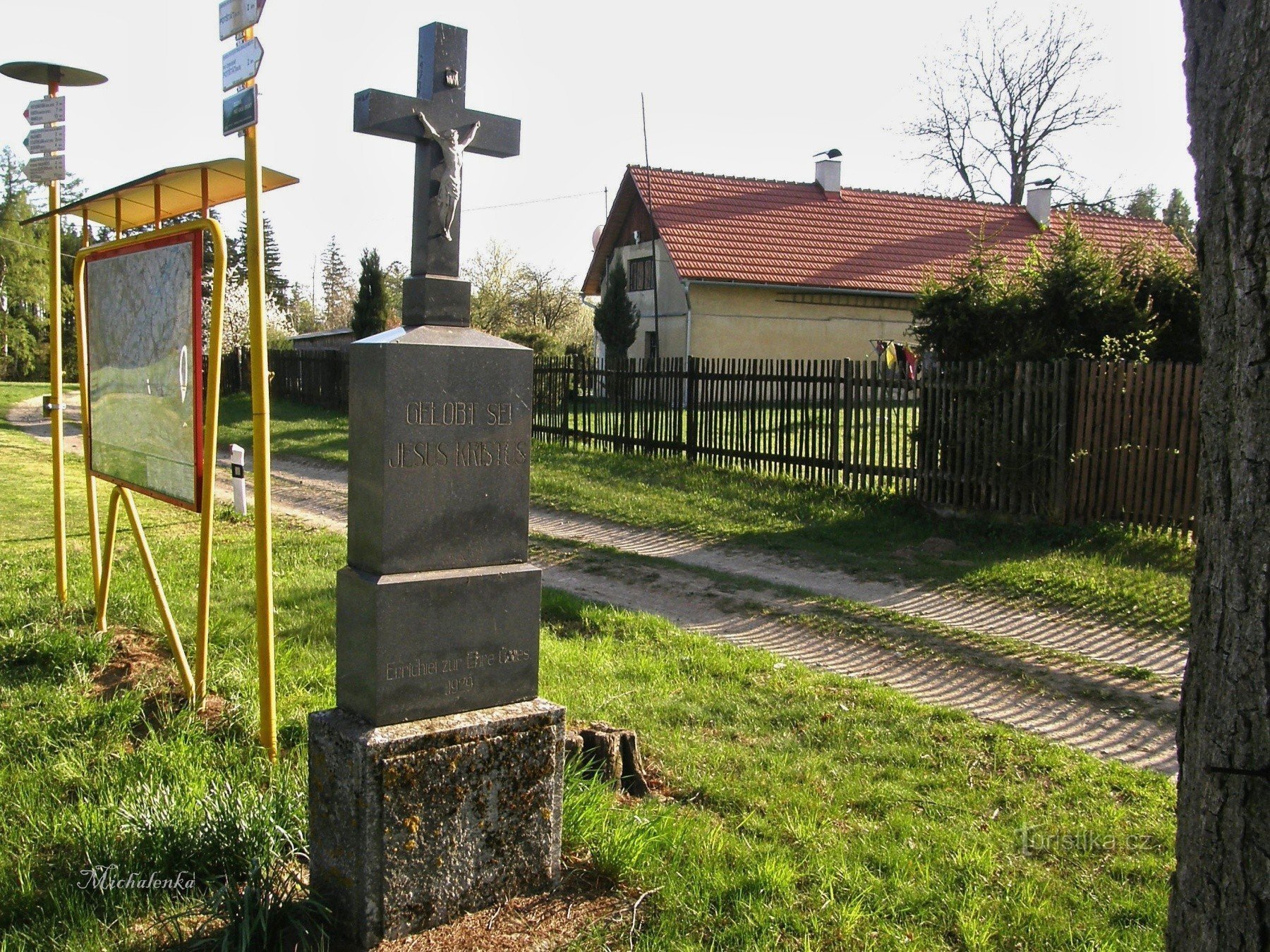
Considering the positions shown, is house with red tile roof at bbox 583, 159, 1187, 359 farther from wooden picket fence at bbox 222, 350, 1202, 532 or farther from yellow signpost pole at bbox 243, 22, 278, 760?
yellow signpost pole at bbox 243, 22, 278, 760

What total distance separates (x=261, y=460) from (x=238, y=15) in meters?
1.87

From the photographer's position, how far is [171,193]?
5.69 m

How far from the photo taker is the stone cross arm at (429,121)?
3.63 m

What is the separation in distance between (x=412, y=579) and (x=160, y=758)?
176 cm

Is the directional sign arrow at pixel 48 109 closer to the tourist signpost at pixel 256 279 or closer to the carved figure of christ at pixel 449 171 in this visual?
the tourist signpost at pixel 256 279

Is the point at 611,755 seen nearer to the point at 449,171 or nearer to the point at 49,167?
the point at 449,171

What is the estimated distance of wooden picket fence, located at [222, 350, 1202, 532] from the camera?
32.7ft

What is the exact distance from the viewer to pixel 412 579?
11.4ft

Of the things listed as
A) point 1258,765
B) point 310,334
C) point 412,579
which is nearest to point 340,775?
point 412,579

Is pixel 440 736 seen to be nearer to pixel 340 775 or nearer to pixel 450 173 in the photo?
pixel 340 775

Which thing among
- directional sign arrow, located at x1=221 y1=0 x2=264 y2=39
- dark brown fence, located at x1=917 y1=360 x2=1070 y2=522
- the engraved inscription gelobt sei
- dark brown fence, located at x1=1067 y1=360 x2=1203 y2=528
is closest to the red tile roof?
dark brown fence, located at x1=917 y1=360 x2=1070 y2=522

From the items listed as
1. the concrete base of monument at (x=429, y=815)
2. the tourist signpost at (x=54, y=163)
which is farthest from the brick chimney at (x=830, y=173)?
the concrete base of monument at (x=429, y=815)

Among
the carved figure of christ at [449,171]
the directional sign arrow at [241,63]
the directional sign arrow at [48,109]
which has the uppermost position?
the directional sign arrow at [48,109]

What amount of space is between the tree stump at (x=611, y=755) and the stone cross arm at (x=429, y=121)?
2397mm
